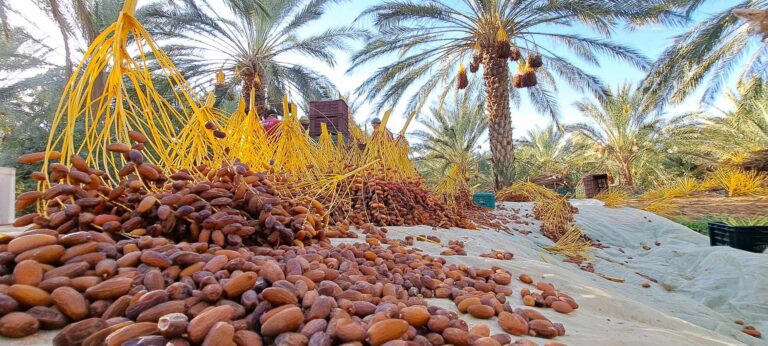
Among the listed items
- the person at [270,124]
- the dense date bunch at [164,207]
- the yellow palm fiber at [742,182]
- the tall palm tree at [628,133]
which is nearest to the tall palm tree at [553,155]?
the tall palm tree at [628,133]

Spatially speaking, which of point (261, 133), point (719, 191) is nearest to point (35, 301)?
point (261, 133)

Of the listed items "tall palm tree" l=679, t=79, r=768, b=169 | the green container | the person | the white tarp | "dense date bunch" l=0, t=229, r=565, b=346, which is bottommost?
the white tarp

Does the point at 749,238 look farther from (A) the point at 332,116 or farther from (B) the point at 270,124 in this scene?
(B) the point at 270,124

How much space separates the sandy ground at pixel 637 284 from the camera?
1184 millimetres

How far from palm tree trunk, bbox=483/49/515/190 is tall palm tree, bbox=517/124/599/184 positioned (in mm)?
5972

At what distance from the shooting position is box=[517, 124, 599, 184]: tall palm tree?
16375 mm

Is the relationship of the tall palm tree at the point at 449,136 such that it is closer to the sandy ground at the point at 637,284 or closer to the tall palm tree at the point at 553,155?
the tall palm tree at the point at 553,155

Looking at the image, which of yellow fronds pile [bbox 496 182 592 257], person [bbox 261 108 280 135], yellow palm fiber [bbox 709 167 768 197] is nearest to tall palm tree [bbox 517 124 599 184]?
yellow palm fiber [bbox 709 167 768 197]

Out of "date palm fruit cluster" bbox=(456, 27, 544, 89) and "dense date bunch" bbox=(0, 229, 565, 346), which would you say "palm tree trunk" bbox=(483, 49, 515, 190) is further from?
"dense date bunch" bbox=(0, 229, 565, 346)

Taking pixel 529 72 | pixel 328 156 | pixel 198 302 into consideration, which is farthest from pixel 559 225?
pixel 198 302

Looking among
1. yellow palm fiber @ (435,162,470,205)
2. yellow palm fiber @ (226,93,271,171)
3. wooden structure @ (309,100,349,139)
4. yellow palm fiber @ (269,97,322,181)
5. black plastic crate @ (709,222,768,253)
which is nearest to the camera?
yellow palm fiber @ (226,93,271,171)

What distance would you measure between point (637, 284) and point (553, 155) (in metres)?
18.6

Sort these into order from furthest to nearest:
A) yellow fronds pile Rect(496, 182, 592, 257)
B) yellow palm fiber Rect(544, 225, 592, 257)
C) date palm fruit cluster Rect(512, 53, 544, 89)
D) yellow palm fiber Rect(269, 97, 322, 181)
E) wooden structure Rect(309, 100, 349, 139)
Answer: date palm fruit cluster Rect(512, 53, 544, 89) < wooden structure Rect(309, 100, 349, 139) < yellow fronds pile Rect(496, 182, 592, 257) < yellow palm fiber Rect(544, 225, 592, 257) < yellow palm fiber Rect(269, 97, 322, 181)

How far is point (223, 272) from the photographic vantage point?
95cm
